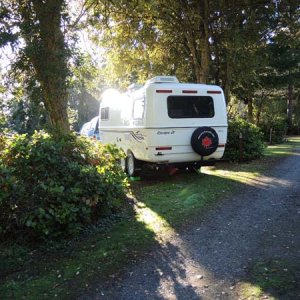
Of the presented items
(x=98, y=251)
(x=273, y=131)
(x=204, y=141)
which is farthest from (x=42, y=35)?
(x=273, y=131)

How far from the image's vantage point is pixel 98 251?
17.0ft

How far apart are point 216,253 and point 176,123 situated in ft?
17.0

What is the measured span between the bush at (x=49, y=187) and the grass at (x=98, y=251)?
0.92 ft

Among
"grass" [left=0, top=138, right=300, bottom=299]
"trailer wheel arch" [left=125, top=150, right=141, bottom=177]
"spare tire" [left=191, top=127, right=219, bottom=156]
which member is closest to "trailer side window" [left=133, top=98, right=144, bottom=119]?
"trailer wheel arch" [left=125, top=150, right=141, bottom=177]

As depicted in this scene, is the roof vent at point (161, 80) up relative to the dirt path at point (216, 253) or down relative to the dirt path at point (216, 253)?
up

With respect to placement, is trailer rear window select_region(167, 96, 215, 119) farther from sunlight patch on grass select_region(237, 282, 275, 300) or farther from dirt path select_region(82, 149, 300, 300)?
sunlight patch on grass select_region(237, 282, 275, 300)

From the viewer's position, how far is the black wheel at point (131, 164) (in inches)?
436

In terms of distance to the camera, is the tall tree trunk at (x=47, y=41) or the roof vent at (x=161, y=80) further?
the roof vent at (x=161, y=80)

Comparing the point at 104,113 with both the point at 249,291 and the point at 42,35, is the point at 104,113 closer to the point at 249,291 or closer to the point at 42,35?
the point at 42,35

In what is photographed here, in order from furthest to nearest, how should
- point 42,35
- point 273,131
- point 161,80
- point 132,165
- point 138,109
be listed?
point 273,131
point 132,165
point 138,109
point 161,80
point 42,35

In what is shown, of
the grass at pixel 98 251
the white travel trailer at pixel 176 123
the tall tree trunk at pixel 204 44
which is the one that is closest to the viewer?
the grass at pixel 98 251

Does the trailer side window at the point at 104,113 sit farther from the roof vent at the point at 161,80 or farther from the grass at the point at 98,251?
the grass at the point at 98,251

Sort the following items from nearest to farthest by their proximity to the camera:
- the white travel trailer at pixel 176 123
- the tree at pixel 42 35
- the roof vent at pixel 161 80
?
the tree at pixel 42 35
the white travel trailer at pixel 176 123
the roof vent at pixel 161 80

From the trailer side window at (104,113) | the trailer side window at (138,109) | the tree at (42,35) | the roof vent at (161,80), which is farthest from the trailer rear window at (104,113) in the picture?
the tree at (42,35)
